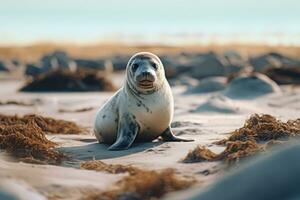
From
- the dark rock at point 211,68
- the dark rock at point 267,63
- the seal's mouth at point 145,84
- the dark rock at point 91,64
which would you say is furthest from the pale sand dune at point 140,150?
the dark rock at point 91,64

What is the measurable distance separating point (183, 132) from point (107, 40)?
206ft

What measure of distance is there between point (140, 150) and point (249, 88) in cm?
631

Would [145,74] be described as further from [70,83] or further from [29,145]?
[70,83]

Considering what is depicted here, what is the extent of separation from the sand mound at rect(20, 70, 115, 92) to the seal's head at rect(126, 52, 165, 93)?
9885 mm

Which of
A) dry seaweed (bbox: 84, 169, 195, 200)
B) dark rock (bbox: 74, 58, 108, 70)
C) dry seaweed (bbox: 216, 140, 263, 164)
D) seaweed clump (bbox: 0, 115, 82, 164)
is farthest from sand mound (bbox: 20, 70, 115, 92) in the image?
dry seaweed (bbox: 84, 169, 195, 200)

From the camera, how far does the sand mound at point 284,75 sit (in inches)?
645

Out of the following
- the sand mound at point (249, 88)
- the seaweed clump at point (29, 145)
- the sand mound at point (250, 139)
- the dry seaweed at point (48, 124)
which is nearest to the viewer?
the sand mound at point (250, 139)

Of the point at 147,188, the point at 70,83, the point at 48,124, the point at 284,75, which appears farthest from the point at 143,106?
the point at 284,75

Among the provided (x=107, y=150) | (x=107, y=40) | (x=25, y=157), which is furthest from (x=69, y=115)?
(x=107, y=40)

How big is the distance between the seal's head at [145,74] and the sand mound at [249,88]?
208 inches

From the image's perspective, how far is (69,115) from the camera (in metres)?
10.6

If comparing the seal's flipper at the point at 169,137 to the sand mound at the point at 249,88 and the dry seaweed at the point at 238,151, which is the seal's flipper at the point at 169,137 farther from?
the sand mound at the point at 249,88

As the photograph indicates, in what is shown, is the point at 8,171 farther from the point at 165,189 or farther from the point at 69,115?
the point at 69,115

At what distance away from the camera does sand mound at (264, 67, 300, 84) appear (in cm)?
1639
